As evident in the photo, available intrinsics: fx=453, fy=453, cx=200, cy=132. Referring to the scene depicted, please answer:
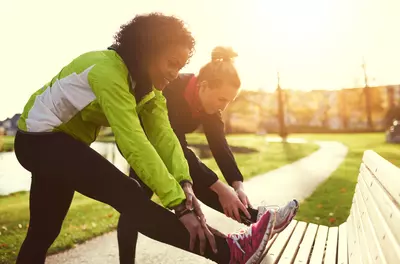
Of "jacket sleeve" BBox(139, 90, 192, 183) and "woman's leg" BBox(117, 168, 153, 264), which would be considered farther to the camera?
"woman's leg" BBox(117, 168, 153, 264)

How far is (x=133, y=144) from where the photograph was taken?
1.90 m

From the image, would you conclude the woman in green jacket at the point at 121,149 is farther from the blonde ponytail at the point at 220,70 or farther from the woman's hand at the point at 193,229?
the blonde ponytail at the point at 220,70

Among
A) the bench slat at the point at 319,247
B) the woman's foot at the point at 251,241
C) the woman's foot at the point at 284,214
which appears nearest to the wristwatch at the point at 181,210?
the woman's foot at the point at 251,241

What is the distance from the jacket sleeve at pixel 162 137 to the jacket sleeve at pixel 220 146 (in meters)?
1.01

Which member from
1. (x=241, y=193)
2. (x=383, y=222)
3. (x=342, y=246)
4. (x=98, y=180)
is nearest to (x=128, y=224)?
(x=241, y=193)

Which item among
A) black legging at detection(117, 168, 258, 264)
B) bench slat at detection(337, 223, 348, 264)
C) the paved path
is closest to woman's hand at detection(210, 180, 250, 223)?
black legging at detection(117, 168, 258, 264)

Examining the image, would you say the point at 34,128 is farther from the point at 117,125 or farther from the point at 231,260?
the point at 231,260

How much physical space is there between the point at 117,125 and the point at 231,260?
0.78 metres

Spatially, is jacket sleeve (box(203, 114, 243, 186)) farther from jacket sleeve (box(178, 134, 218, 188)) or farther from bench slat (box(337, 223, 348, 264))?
bench slat (box(337, 223, 348, 264))

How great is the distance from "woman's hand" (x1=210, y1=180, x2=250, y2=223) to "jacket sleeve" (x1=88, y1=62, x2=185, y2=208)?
100cm

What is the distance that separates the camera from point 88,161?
201cm

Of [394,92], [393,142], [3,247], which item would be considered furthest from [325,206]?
[394,92]

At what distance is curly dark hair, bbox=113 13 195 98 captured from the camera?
212 centimetres

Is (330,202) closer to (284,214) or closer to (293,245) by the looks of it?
(293,245)
